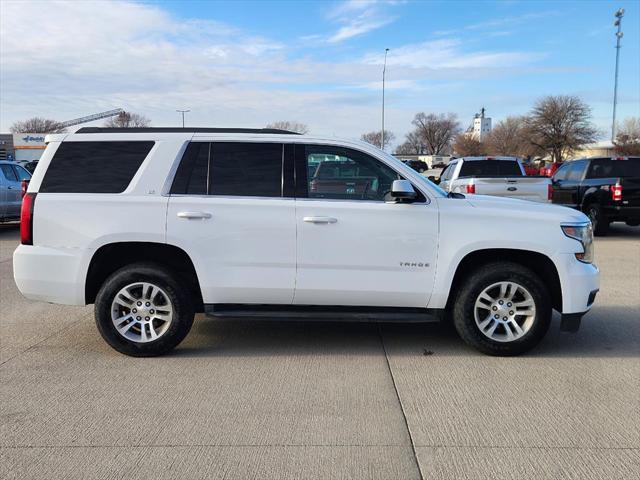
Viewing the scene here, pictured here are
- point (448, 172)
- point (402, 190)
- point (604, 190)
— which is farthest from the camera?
point (448, 172)

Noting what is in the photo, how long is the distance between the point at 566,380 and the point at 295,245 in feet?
8.15

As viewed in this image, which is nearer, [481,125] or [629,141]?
[629,141]

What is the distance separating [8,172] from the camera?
14344mm

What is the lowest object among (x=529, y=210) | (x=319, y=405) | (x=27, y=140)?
(x=319, y=405)

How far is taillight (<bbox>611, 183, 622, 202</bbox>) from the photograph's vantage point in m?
12.6

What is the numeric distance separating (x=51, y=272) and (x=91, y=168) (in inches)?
38.5

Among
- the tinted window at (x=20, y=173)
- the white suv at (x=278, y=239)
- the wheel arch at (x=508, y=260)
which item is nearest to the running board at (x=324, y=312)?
the white suv at (x=278, y=239)

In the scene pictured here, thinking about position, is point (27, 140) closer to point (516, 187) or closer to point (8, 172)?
point (8, 172)

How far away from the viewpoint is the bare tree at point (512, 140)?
214 ft

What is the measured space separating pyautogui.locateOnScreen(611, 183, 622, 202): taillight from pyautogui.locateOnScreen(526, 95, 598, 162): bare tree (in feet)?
170

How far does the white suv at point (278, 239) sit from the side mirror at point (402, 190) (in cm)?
1

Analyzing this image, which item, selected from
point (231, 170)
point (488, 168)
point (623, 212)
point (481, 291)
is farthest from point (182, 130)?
point (623, 212)

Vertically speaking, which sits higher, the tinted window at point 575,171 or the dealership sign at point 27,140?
the dealership sign at point 27,140

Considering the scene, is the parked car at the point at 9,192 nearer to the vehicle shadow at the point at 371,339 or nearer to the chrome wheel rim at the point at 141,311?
the vehicle shadow at the point at 371,339
